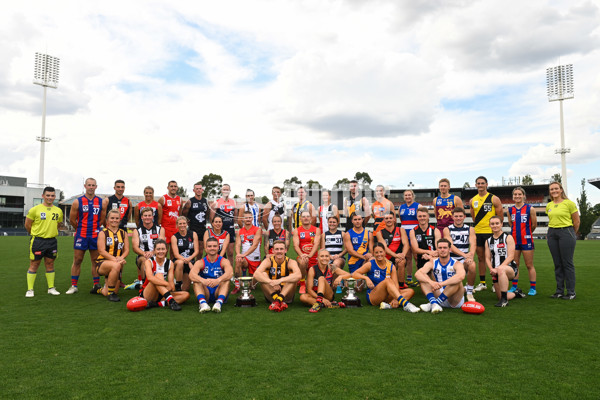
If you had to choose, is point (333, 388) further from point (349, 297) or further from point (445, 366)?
point (349, 297)

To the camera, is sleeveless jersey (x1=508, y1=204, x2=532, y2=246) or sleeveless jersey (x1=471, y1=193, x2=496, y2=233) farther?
sleeveless jersey (x1=471, y1=193, x2=496, y2=233)

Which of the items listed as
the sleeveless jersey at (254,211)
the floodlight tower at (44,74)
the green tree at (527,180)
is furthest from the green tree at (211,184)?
the sleeveless jersey at (254,211)

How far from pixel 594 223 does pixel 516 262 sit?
4383 cm

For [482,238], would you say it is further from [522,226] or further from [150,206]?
[150,206]

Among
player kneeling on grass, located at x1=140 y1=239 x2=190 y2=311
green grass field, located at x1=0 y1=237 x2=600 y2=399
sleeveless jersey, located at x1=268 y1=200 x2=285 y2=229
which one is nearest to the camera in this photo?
green grass field, located at x1=0 y1=237 x2=600 y2=399

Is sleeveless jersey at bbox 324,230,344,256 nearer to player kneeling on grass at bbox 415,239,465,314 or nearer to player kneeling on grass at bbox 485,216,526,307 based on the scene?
player kneeling on grass at bbox 415,239,465,314

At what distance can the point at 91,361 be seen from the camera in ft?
10.4

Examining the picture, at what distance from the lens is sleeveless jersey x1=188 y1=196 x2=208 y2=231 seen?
7145 mm

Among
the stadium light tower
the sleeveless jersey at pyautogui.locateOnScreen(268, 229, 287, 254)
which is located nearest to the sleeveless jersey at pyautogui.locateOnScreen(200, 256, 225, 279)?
the sleeveless jersey at pyautogui.locateOnScreen(268, 229, 287, 254)

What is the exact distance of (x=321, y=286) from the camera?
5262 millimetres

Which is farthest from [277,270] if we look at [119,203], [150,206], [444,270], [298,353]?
[119,203]

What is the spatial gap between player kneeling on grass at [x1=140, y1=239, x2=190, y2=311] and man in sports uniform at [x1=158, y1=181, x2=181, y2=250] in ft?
5.48

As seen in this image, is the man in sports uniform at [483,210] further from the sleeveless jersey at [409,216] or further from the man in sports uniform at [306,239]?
the man in sports uniform at [306,239]

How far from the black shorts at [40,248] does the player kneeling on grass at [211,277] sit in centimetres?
237
